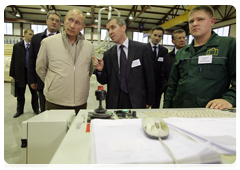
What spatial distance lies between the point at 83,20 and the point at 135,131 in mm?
1452

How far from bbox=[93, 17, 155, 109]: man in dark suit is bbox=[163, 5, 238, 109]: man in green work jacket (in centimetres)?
42

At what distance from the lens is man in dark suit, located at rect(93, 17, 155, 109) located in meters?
1.57

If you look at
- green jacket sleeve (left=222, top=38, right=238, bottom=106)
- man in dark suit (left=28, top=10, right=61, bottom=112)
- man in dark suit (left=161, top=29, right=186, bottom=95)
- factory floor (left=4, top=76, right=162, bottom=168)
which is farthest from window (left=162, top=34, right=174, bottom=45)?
green jacket sleeve (left=222, top=38, right=238, bottom=106)

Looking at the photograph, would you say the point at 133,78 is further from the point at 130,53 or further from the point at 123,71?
the point at 130,53

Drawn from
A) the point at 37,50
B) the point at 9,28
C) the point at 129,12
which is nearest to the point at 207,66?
the point at 37,50

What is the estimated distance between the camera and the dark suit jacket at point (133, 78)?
5.14 feet

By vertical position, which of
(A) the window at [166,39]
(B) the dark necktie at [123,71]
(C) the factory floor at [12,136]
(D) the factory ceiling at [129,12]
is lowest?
(C) the factory floor at [12,136]

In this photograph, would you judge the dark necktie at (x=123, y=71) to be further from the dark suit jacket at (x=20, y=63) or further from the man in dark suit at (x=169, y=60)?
the dark suit jacket at (x=20, y=63)

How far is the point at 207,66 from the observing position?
123cm

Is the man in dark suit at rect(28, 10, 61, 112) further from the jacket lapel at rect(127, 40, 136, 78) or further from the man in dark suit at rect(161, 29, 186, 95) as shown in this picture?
the man in dark suit at rect(161, 29, 186, 95)

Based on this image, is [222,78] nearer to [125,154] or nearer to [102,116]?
[102,116]

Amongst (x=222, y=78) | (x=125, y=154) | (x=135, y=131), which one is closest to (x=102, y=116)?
(x=135, y=131)

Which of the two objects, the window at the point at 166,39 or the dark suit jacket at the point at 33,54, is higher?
the window at the point at 166,39

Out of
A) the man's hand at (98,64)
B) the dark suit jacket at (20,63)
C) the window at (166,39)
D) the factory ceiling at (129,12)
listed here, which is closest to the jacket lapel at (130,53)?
the man's hand at (98,64)
